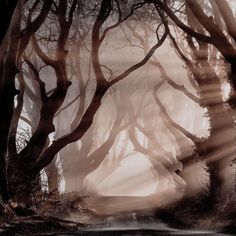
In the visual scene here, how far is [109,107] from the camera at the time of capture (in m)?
33.8

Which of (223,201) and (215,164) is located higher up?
(215,164)

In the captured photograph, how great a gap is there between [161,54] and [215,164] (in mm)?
12666

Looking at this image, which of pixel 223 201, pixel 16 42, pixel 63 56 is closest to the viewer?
pixel 16 42

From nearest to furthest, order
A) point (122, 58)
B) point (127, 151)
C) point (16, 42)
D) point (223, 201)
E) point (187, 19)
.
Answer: point (16, 42) < point (223, 201) < point (187, 19) < point (122, 58) < point (127, 151)

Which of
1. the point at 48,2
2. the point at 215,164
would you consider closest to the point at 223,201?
the point at 215,164

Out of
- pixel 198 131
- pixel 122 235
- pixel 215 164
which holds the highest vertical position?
pixel 198 131

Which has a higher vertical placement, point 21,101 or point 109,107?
point 109,107

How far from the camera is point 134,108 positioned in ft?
105

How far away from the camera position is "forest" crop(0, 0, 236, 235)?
13180mm

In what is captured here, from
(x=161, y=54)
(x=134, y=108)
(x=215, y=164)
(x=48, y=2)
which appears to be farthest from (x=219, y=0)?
(x=134, y=108)

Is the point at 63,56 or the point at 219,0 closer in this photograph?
the point at 219,0

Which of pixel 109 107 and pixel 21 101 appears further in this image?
pixel 109 107

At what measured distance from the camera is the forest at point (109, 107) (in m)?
13.2

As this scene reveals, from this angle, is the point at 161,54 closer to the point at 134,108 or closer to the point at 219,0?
the point at 134,108
